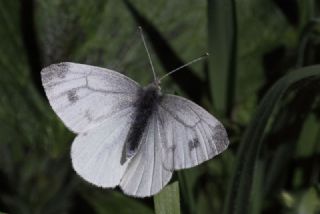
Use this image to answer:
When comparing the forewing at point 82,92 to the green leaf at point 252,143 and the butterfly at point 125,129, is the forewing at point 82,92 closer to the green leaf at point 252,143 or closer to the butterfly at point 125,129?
the butterfly at point 125,129

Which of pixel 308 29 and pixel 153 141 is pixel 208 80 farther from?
pixel 153 141

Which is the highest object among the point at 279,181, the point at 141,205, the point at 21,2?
the point at 21,2

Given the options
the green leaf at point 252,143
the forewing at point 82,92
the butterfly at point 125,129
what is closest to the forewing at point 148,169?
the butterfly at point 125,129

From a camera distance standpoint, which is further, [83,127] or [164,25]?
[164,25]

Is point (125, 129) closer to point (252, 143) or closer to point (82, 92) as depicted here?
point (82, 92)

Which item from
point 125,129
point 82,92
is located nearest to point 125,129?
point 125,129

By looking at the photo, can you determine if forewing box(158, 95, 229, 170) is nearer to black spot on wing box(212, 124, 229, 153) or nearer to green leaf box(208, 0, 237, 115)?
black spot on wing box(212, 124, 229, 153)

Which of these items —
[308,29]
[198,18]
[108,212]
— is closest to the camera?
[308,29]

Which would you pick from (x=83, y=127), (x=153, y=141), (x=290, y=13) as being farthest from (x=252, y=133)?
(x=290, y=13)

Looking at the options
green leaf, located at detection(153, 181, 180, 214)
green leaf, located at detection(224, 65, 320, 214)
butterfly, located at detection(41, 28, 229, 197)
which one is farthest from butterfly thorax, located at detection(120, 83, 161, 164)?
green leaf, located at detection(224, 65, 320, 214)
